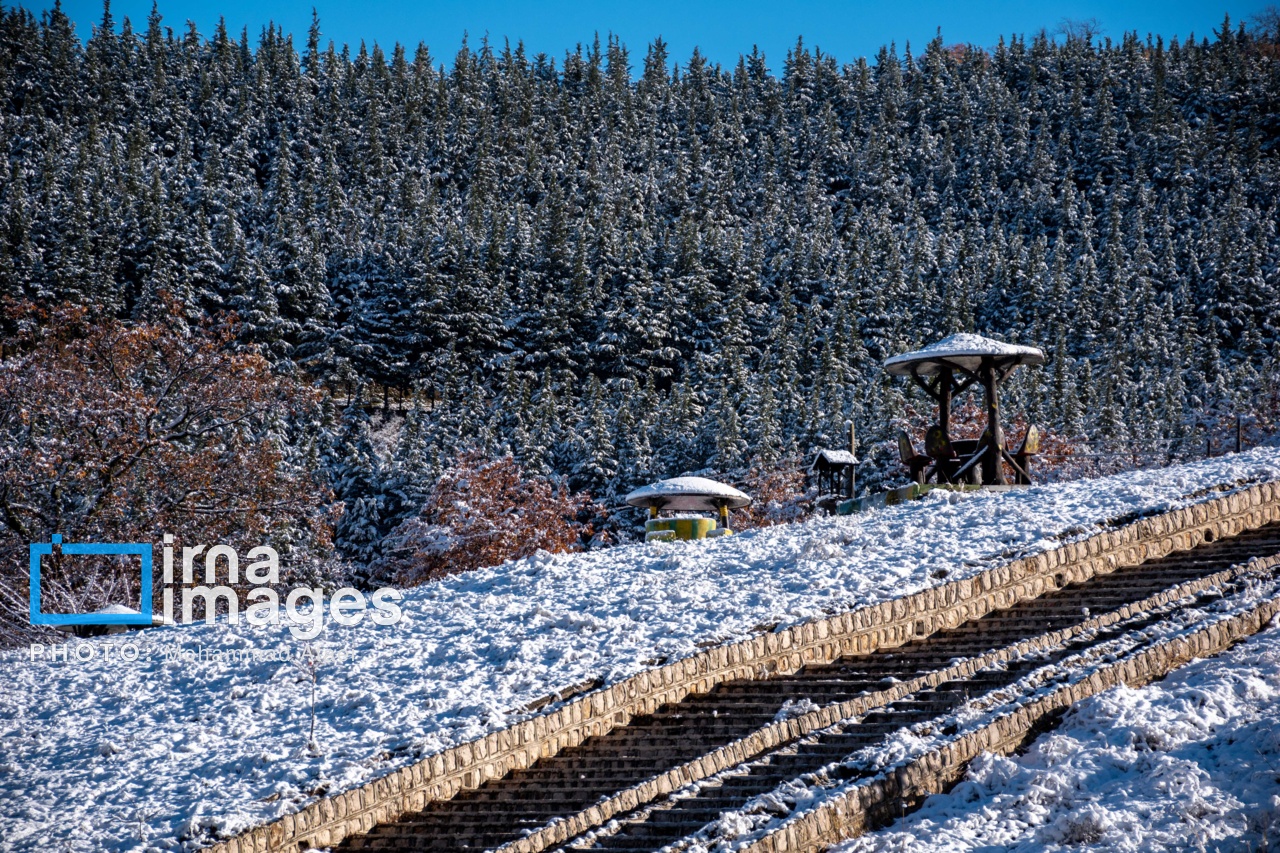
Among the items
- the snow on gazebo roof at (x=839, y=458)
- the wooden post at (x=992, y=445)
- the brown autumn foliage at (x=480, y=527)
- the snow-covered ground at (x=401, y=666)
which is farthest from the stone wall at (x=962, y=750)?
the brown autumn foliage at (x=480, y=527)

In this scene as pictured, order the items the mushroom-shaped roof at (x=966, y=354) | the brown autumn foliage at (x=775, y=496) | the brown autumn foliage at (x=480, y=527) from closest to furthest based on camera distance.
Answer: the mushroom-shaped roof at (x=966, y=354)
the brown autumn foliage at (x=480, y=527)
the brown autumn foliage at (x=775, y=496)

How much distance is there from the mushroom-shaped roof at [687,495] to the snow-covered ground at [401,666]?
7886mm

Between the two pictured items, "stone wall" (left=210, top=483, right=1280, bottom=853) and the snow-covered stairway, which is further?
"stone wall" (left=210, top=483, right=1280, bottom=853)

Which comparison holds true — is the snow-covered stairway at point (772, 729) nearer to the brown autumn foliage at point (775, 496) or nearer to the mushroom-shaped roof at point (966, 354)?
the mushroom-shaped roof at point (966, 354)

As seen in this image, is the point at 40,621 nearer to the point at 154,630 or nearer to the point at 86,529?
the point at 154,630

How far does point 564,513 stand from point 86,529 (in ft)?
64.6

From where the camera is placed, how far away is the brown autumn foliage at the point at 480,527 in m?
33.5

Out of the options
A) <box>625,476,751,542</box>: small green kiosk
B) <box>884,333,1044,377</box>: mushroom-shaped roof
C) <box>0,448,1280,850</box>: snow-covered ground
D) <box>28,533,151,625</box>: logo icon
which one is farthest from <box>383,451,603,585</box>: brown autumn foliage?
<box>0,448,1280,850</box>: snow-covered ground

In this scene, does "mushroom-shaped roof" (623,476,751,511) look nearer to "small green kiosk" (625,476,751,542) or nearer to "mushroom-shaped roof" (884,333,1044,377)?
"small green kiosk" (625,476,751,542)

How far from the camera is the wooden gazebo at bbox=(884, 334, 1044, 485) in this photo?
1889 cm

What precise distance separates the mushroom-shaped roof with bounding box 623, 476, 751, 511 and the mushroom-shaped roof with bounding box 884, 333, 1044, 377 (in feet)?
14.9

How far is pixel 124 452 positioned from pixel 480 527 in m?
16.5

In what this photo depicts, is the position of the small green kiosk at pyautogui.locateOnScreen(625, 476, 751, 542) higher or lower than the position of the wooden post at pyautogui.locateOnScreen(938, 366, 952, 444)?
lower

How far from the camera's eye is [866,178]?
118062 mm
